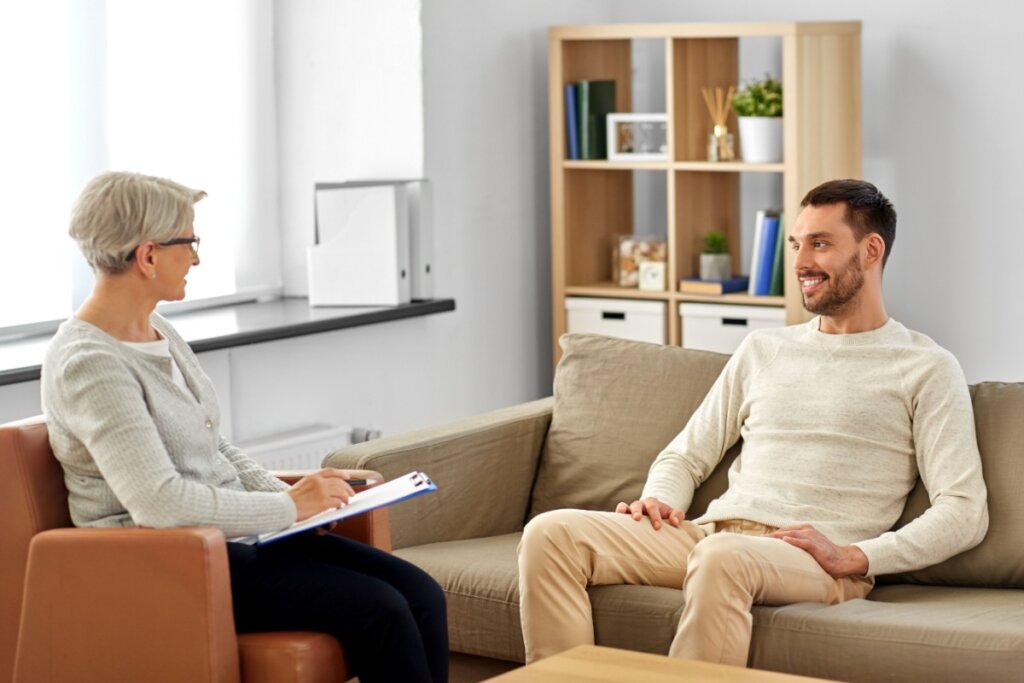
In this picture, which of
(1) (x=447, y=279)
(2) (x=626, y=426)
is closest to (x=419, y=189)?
(1) (x=447, y=279)

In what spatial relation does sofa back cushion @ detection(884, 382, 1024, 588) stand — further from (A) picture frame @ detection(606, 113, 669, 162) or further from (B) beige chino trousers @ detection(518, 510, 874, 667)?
(A) picture frame @ detection(606, 113, 669, 162)

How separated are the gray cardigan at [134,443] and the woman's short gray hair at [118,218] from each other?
0.12m

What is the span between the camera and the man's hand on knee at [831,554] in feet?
8.52

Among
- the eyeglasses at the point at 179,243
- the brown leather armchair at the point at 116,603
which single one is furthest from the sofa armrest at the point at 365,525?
the eyeglasses at the point at 179,243

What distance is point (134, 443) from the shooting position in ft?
7.44

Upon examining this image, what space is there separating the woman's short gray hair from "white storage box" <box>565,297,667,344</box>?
245cm

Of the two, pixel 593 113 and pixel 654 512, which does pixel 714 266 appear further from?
pixel 654 512

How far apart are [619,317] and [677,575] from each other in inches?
81.6

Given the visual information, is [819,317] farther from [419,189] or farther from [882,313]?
[419,189]

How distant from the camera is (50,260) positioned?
381 cm

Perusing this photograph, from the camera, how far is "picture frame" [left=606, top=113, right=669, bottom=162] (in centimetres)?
467

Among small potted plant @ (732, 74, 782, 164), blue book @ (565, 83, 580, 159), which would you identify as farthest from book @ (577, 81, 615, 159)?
small potted plant @ (732, 74, 782, 164)

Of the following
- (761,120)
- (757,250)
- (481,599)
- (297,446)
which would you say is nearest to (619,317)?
(757,250)

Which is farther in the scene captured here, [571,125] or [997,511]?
[571,125]
